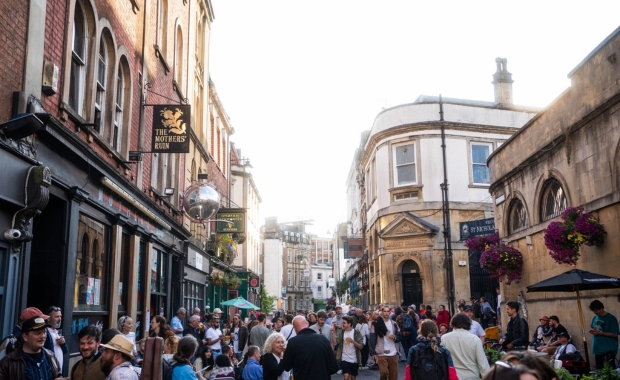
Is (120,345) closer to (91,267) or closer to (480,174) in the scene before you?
(91,267)

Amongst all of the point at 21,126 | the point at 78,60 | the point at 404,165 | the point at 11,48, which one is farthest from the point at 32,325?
the point at 404,165

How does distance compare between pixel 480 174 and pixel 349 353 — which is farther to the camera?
pixel 480 174

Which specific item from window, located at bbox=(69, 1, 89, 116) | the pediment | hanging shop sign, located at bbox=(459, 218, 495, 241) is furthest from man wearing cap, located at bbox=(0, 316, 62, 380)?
the pediment

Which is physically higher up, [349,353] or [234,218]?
[234,218]

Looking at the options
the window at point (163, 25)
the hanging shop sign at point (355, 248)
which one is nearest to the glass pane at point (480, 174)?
the hanging shop sign at point (355, 248)

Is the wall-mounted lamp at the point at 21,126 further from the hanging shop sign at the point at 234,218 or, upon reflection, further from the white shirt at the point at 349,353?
the hanging shop sign at the point at 234,218

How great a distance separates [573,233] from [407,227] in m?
18.4

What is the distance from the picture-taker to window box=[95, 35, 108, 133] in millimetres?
11359

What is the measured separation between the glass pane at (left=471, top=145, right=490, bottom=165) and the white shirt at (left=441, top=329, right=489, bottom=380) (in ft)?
79.4

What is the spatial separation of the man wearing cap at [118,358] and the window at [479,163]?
27.2m

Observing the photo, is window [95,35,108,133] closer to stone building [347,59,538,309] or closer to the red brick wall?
the red brick wall

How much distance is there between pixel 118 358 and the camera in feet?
16.7

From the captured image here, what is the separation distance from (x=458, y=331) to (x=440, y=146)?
23364 mm

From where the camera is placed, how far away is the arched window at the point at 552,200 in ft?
46.2
